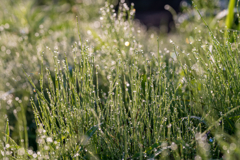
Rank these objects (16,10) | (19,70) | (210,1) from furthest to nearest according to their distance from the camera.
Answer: (16,10) → (210,1) → (19,70)

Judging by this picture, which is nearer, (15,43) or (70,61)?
(70,61)

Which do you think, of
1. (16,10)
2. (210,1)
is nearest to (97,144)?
(210,1)

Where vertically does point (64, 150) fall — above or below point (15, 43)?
below

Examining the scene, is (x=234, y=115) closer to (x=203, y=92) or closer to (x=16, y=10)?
(x=203, y=92)

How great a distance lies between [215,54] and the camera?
1125 mm

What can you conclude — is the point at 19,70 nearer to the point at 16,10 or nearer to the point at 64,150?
the point at 64,150

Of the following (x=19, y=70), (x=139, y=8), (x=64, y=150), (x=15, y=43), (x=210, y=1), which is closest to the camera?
(x=64, y=150)

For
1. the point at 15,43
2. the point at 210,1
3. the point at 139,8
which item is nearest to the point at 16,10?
the point at 15,43

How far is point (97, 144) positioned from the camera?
1.07 metres

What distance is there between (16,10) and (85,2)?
1638 millimetres

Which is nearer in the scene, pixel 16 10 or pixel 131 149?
pixel 131 149

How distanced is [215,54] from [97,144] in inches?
30.2

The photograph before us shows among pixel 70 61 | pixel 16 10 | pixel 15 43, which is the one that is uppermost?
pixel 16 10

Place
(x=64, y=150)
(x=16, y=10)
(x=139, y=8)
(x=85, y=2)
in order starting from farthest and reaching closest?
(x=139, y=8), (x=85, y=2), (x=16, y=10), (x=64, y=150)
